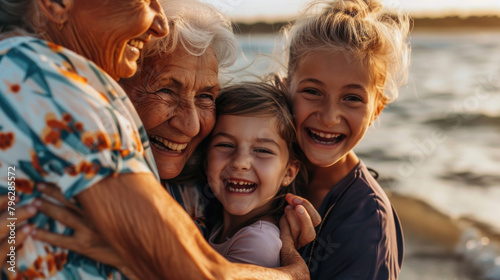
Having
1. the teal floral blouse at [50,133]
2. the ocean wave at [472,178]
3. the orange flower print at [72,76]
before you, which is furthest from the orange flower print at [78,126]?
the ocean wave at [472,178]

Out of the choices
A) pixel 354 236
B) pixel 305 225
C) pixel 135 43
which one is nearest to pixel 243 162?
pixel 305 225

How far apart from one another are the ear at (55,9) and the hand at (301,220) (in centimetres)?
133

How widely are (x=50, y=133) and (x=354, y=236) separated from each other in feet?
5.29

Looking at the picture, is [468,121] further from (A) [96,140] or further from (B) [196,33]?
(A) [96,140]

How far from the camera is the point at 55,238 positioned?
59.0 inches

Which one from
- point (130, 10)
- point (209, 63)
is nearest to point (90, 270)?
point (130, 10)

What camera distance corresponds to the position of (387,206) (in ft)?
9.00

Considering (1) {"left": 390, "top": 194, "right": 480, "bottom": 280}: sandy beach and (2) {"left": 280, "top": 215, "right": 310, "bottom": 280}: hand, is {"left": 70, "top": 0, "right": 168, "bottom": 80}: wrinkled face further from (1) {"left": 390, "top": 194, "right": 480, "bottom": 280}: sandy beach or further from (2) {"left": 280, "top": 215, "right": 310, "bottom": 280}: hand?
(1) {"left": 390, "top": 194, "right": 480, "bottom": 280}: sandy beach

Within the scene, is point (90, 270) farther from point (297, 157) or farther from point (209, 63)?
point (297, 157)

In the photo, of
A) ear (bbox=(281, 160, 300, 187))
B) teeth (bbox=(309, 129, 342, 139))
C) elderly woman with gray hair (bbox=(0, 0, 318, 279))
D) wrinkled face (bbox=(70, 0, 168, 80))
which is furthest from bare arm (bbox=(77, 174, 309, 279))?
teeth (bbox=(309, 129, 342, 139))

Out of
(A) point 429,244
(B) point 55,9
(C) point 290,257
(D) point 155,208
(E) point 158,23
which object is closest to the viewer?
(D) point 155,208

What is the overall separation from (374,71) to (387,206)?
70 cm

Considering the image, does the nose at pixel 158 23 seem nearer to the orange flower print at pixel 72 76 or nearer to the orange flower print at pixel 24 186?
the orange flower print at pixel 72 76

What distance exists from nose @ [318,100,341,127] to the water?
0.47 meters
